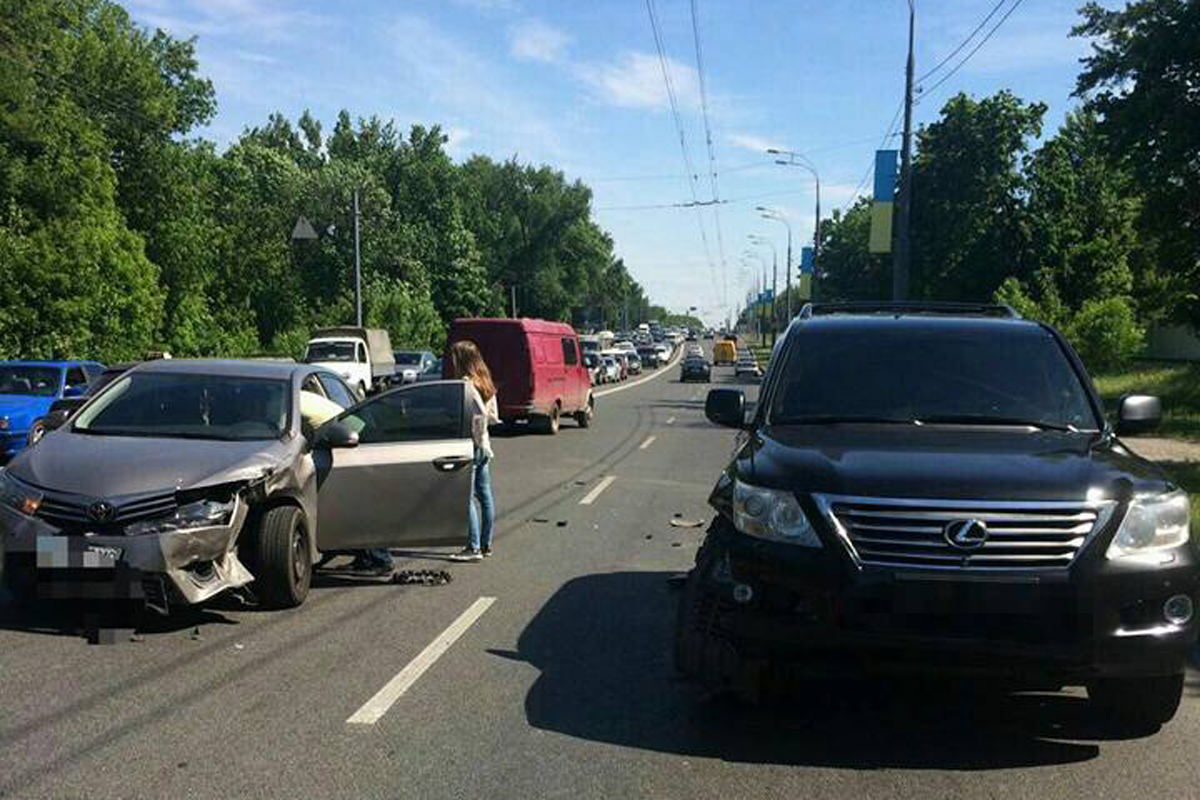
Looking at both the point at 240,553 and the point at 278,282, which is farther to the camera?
the point at 278,282

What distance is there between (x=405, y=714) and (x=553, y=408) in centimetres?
1872

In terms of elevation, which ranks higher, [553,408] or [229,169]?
[229,169]

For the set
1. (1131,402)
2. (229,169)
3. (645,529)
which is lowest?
(645,529)

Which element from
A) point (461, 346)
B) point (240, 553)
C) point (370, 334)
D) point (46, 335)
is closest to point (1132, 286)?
point (370, 334)

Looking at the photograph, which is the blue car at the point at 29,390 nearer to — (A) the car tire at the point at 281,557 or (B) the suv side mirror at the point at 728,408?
(A) the car tire at the point at 281,557

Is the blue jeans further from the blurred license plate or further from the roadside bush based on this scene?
the roadside bush

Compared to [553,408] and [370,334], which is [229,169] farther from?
[553,408]

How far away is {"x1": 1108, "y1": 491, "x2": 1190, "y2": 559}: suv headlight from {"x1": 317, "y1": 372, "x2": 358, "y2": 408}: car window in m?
6.21

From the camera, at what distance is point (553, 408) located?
942 inches

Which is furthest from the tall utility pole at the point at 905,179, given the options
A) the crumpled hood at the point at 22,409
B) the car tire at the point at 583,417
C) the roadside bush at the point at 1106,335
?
the crumpled hood at the point at 22,409

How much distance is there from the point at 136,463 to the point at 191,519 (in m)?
0.53

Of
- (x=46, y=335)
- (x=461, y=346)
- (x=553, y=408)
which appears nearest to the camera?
(x=461, y=346)

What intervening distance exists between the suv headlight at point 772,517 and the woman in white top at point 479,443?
13.7ft

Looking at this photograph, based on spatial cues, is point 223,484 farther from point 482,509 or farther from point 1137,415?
point 1137,415
